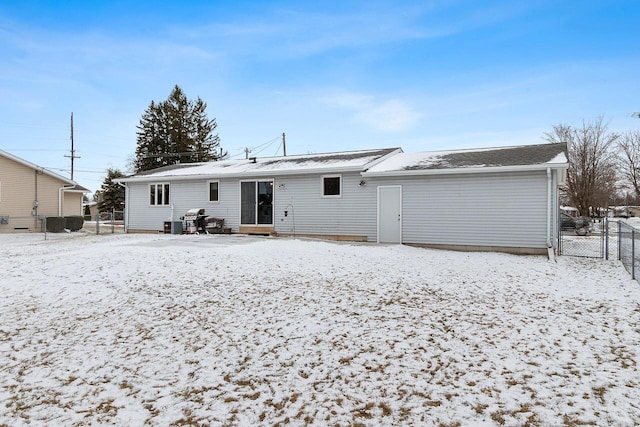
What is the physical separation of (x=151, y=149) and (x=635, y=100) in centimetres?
4237

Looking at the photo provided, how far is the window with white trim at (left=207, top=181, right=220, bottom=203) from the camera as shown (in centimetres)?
1555

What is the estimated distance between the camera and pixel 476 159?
493 inches

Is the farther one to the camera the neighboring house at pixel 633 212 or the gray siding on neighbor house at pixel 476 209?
the neighboring house at pixel 633 212

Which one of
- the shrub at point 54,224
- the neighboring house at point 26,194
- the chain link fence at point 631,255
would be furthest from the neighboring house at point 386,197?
the neighboring house at point 26,194

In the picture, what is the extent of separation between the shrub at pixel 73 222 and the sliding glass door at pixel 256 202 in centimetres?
1194

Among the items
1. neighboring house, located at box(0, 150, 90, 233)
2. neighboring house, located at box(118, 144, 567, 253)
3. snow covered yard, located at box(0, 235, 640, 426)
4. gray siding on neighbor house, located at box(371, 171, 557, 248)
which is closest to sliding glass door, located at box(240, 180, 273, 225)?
neighboring house, located at box(118, 144, 567, 253)

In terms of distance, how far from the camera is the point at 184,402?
2.97m

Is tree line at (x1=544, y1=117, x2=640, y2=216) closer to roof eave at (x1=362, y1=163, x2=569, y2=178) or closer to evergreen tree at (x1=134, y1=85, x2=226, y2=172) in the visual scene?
roof eave at (x1=362, y1=163, x2=569, y2=178)

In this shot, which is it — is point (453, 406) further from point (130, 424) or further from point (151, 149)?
point (151, 149)

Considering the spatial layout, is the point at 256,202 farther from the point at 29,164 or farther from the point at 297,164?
the point at 29,164

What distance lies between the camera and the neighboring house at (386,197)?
1094cm

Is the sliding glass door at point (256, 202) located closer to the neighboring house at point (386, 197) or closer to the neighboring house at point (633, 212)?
the neighboring house at point (386, 197)

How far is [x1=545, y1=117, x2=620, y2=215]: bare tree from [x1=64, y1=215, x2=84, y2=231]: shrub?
33931 millimetres

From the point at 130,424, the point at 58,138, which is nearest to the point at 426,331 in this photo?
the point at 130,424
